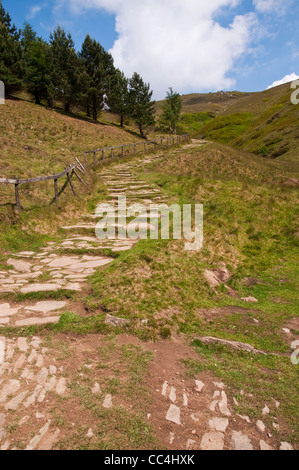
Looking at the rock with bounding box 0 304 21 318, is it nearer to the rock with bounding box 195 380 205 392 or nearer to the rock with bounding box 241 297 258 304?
the rock with bounding box 195 380 205 392

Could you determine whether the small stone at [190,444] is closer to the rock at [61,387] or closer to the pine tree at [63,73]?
the rock at [61,387]

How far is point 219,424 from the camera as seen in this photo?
10.6 feet

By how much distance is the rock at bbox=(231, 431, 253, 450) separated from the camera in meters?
2.98

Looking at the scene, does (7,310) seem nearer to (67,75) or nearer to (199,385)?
(199,385)

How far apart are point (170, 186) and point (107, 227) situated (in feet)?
20.6

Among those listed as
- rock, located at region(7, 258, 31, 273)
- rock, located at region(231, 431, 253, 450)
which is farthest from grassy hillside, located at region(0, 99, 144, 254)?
rock, located at region(231, 431, 253, 450)

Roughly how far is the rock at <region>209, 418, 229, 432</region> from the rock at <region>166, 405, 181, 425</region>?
0.39m

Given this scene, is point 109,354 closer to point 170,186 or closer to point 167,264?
point 167,264

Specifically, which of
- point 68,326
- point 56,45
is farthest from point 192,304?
point 56,45

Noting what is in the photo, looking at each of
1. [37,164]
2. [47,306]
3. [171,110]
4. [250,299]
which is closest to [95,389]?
[47,306]

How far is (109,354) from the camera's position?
430cm

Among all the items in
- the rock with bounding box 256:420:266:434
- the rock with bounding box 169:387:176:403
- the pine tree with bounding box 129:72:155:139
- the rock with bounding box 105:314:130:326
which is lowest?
the rock with bounding box 256:420:266:434

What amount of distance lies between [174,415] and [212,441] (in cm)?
51

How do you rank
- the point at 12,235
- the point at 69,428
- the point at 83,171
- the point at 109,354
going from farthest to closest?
the point at 83,171, the point at 12,235, the point at 109,354, the point at 69,428
